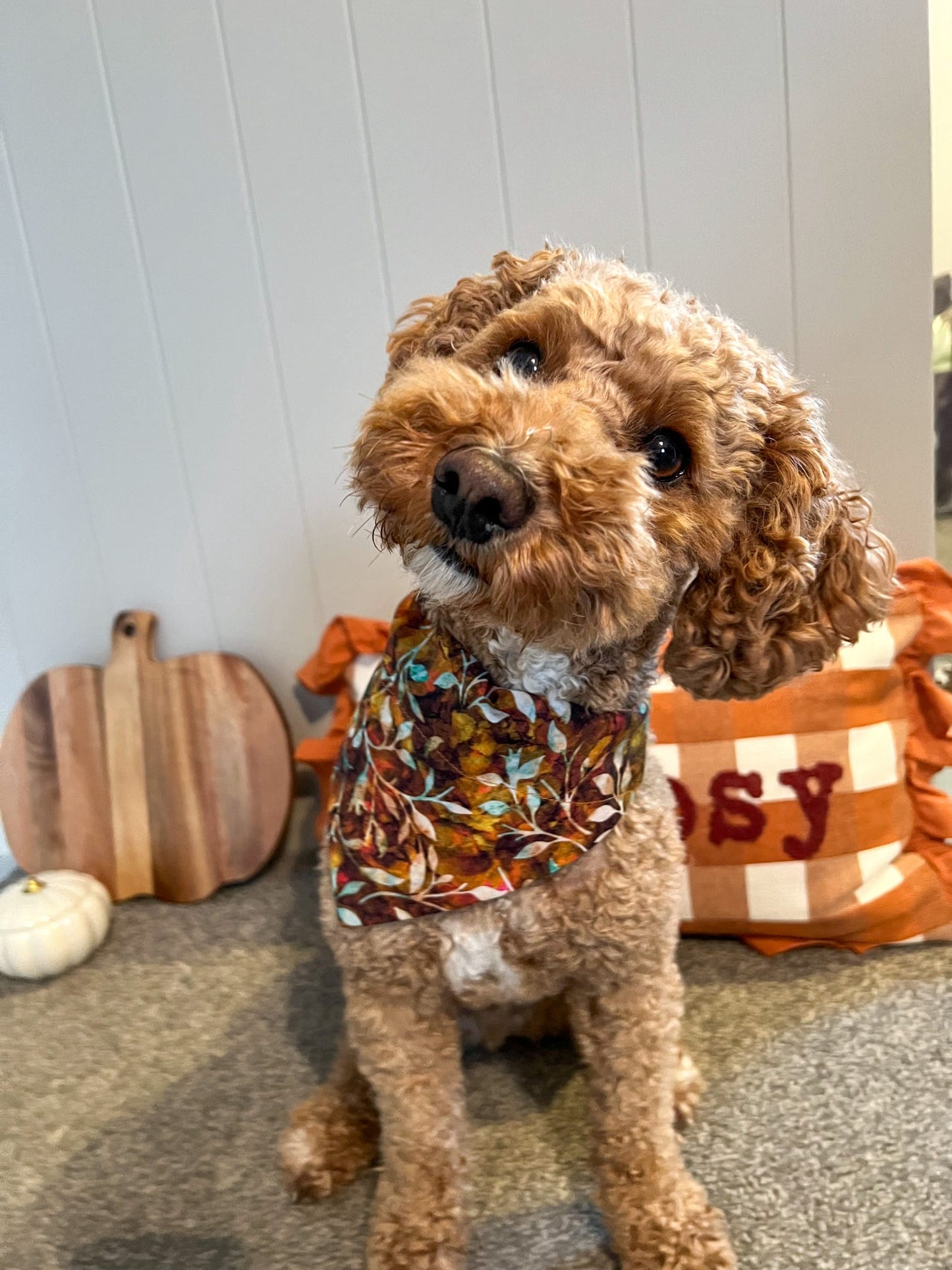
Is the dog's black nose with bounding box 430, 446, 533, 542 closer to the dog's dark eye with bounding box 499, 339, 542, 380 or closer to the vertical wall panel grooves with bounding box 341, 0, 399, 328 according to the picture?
the dog's dark eye with bounding box 499, 339, 542, 380

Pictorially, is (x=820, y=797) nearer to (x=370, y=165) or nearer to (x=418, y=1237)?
(x=418, y=1237)

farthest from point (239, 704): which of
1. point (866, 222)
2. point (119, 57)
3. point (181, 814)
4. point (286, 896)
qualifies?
point (866, 222)

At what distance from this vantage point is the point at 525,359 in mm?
854

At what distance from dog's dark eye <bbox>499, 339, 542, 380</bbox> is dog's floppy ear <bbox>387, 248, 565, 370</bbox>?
81 mm

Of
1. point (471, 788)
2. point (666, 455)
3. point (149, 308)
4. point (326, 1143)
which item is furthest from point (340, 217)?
point (326, 1143)

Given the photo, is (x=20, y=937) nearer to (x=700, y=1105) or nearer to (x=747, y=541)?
(x=700, y=1105)

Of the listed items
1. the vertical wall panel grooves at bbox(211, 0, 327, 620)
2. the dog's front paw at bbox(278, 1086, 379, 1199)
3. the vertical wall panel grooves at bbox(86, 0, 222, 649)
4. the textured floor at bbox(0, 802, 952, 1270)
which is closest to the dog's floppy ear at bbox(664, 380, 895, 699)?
the textured floor at bbox(0, 802, 952, 1270)

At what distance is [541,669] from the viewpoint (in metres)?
0.84

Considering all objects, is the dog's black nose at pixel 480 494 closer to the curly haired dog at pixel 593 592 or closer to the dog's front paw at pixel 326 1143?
the curly haired dog at pixel 593 592

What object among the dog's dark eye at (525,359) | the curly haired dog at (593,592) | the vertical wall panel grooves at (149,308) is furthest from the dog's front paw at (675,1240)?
the vertical wall panel grooves at (149,308)

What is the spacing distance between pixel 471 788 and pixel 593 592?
272 mm

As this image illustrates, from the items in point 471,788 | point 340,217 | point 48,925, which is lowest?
point 48,925

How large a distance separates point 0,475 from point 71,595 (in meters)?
0.23

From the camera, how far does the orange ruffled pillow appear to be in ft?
4.21
